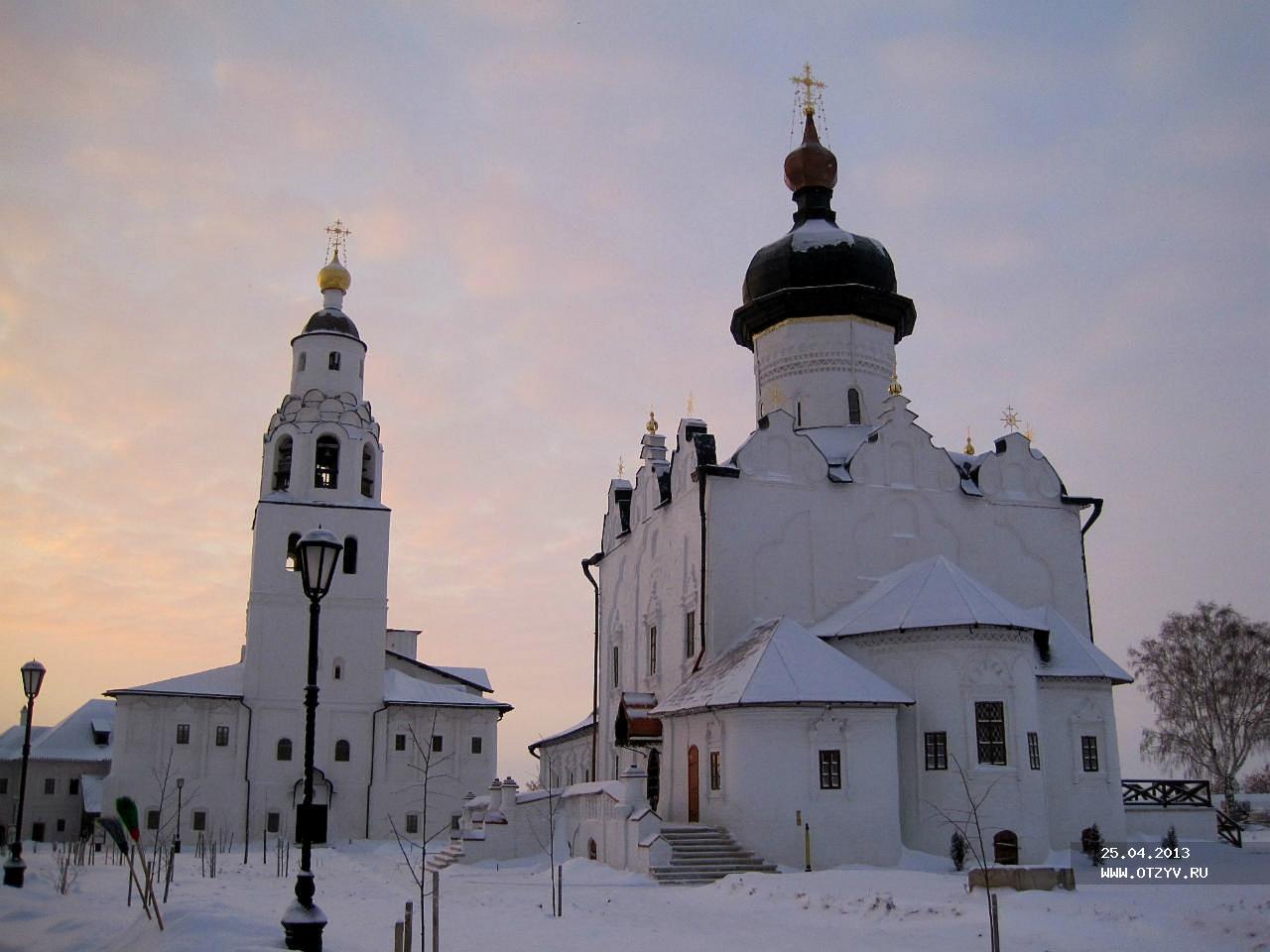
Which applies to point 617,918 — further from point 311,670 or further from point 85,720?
point 85,720

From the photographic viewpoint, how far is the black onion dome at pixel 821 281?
31.4m

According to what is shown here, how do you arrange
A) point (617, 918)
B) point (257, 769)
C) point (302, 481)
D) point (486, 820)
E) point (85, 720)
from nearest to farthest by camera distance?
point (617, 918)
point (486, 820)
point (257, 769)
point (302, 481)
point (85, 720)

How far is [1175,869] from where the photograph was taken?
19.8m

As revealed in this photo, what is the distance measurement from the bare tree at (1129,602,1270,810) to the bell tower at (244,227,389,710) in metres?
26.0

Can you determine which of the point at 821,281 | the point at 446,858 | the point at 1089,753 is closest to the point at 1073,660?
the point at 1089,753

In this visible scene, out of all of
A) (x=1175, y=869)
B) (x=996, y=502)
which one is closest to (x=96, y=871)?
(x=1175, y=869)

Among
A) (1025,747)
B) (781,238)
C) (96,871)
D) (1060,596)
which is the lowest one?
(96,871)

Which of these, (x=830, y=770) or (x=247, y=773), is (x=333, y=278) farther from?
(x=830, y=770)

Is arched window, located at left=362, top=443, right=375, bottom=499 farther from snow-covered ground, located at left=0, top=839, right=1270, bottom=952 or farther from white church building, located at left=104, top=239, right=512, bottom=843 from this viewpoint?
snow-covered ground, located at left=0, top=839, right=1270, bottom=952

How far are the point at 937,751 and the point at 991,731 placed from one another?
1.11 metres

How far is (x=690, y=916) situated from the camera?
1495 cm

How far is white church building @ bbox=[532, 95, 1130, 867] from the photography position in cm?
2180

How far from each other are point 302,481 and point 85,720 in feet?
45.2

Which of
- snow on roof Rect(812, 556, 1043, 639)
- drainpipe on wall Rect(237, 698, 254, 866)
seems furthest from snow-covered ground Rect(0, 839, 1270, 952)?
drainpipe on wall Rect(237, 698, 254, 866)
